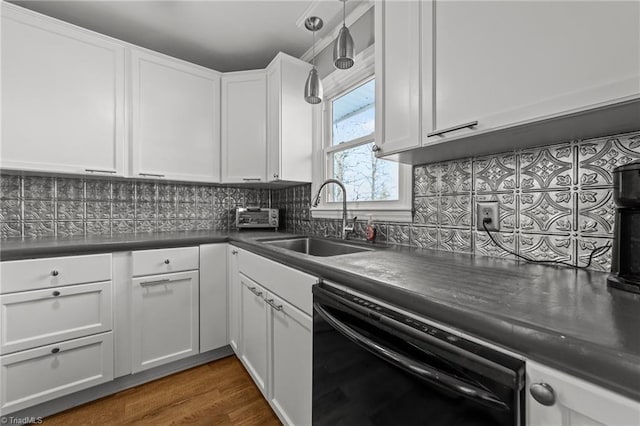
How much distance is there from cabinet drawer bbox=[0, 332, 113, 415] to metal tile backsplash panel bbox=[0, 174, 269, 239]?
2.90 feet

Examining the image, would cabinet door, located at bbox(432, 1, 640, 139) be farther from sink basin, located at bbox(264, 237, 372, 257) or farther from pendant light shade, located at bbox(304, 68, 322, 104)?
→ sink basin, located at bbox(264, 237, 372, 257)

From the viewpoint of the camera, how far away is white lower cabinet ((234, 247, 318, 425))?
3.56 feet

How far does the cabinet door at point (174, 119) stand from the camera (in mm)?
1976

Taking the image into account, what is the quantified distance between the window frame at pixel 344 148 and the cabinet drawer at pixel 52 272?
4.73ft

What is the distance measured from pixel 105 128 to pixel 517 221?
8.13 ft

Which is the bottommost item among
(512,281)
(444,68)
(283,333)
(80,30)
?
(283,333)

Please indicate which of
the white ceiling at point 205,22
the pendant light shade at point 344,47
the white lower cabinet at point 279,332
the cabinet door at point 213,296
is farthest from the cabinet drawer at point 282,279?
the white ceiling at point 205,22

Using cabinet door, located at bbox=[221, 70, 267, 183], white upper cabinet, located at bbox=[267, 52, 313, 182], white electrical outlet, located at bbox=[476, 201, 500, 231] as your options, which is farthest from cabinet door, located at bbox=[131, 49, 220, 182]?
white electrical outlet, located at bbox=[476, 201, 500, 231]

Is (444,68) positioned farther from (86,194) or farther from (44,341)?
(86,194)

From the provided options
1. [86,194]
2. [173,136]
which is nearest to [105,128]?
[173,136]

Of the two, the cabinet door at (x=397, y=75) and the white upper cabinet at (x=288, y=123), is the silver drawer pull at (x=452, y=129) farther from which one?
the white upper cabinet at (x=288, y=123)

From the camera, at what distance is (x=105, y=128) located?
6.09 ft

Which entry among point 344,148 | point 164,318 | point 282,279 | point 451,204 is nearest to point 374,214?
point 451,204

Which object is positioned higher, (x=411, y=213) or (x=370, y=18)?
(x=370, y=18)
